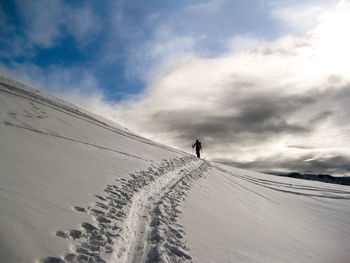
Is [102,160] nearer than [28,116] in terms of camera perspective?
Yes

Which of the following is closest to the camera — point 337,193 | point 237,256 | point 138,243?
point 138,243

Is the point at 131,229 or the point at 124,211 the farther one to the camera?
the point at 124,211

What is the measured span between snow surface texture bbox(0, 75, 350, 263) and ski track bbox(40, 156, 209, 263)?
3cm

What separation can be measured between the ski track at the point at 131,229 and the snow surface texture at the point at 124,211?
0.03m

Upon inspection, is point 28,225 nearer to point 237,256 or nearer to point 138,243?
point 138,243

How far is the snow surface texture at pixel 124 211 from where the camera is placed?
15.0 ft

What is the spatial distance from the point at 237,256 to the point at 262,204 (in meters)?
7.42

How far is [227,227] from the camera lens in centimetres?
753

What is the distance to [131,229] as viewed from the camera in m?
5.72

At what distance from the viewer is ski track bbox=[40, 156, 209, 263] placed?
455cm

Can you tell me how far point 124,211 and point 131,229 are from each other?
88 centimetres

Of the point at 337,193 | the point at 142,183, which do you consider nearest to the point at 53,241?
the point at 142,183

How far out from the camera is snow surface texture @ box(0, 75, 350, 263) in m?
4.57

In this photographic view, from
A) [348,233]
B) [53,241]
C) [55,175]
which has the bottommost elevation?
[348,233]
